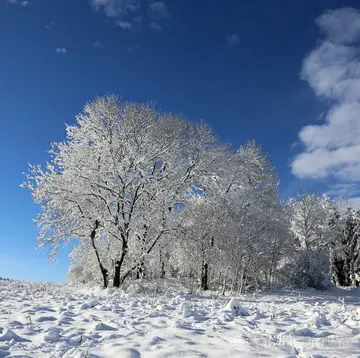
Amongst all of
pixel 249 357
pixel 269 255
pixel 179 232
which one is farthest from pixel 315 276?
pixel 249 357

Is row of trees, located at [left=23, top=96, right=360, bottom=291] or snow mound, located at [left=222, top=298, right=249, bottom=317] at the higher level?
row of trees, located at [left=23, top=96, right=360, bottom=291]

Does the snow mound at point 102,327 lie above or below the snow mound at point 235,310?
below

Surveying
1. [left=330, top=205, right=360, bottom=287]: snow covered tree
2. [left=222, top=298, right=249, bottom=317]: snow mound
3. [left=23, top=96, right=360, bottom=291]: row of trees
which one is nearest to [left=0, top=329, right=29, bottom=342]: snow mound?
[left=222, top=298, right=249, bottom=317]: snow mound

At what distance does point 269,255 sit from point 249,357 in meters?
20.4

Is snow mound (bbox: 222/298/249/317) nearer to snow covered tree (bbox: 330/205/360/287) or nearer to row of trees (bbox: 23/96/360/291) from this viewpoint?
row of trees (bbox: 23/96/360/291)

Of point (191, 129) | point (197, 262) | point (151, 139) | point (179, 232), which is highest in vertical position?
point (191, 129)

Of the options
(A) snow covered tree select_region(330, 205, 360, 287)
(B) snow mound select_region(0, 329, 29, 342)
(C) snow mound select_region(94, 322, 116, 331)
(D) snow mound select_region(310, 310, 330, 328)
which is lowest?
(B) snow mound select_region(0, 329, 29, 342)

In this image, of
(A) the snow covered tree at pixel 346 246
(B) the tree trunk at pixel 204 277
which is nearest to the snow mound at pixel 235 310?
(B) the tree trunk at pixel 204 277

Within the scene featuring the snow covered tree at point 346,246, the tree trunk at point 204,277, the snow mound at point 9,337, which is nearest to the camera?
the snow mound at point 9,337

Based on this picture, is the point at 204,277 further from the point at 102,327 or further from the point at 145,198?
the point at 102,327

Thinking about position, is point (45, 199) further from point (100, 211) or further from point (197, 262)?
point (197, 262)

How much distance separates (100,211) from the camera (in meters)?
17.1

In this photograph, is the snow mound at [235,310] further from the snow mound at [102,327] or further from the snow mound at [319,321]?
the snow mound at [102,327]

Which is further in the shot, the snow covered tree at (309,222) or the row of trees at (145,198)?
the snow covered tree at (309,222)
